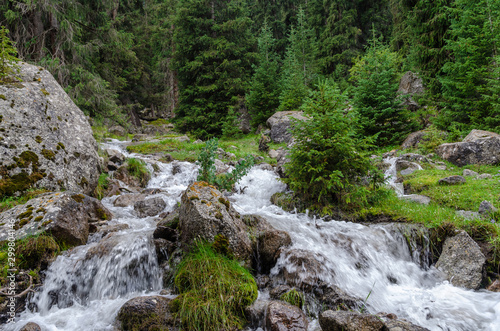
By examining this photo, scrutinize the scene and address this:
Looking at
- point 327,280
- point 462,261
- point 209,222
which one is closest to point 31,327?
point 209,222

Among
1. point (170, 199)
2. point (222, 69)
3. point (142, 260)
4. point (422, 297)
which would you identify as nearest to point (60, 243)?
point (142, 260)

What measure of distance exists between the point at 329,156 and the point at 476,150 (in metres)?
6.27

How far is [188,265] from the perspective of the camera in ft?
13.0

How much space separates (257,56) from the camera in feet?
76.1

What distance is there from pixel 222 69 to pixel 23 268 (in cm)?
1996

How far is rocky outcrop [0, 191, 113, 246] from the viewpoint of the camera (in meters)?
4.48

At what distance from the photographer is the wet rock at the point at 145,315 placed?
3.25 metres

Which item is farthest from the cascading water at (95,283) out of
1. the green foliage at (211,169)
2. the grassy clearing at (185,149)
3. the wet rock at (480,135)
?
the wet rock at (480,135)

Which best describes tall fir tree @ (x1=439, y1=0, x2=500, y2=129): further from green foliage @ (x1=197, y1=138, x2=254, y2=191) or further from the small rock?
green foliage @ (x1=197, y1=138, x2=254, y2=191)

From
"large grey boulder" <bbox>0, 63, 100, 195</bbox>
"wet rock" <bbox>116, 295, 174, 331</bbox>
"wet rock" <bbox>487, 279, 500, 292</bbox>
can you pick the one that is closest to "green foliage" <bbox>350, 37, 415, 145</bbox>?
"wet rock" <bbox>487, 279, 500, 292</bbox>

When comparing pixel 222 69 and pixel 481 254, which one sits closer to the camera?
pixel 481 254

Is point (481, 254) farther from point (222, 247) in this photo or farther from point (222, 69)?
point (222, 69)

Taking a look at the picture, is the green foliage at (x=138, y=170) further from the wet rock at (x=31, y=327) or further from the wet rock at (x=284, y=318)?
the wet rock at (x=284, y=318)

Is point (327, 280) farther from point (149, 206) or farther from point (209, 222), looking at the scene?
point (149, 206)
